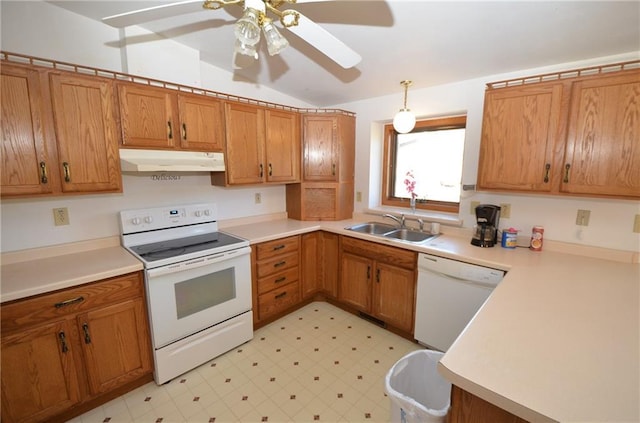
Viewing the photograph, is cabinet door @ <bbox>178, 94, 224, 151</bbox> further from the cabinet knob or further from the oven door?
the cabinet knob

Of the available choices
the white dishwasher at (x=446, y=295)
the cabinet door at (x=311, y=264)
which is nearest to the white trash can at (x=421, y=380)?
the white dishwasher at (x=446, y=295)

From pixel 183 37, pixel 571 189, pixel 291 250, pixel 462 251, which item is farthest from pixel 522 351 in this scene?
pixel 183 37

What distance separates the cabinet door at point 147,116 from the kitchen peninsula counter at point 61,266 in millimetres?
778

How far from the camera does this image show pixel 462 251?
6.66 feet

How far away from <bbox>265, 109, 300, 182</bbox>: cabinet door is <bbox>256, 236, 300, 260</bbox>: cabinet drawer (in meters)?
0.61

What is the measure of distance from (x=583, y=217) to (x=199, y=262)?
2.72 metres

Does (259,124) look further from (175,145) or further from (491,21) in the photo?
(491,21)

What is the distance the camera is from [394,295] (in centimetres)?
239

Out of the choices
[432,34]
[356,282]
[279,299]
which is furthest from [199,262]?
[432,34]

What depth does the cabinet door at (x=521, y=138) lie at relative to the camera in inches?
68.3

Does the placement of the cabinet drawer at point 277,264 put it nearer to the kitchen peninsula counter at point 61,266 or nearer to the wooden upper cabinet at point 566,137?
the kitchen peninsula counter at point 61,266

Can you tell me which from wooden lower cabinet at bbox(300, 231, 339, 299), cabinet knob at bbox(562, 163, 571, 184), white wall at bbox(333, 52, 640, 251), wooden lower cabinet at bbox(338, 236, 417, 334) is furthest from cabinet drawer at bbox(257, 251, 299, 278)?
cabinet knob at bbox(562, 163, 571, 184)

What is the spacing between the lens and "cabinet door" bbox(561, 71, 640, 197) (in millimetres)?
1506

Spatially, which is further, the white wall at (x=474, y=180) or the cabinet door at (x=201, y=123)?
the cabinet door at (x=201, y=123)
